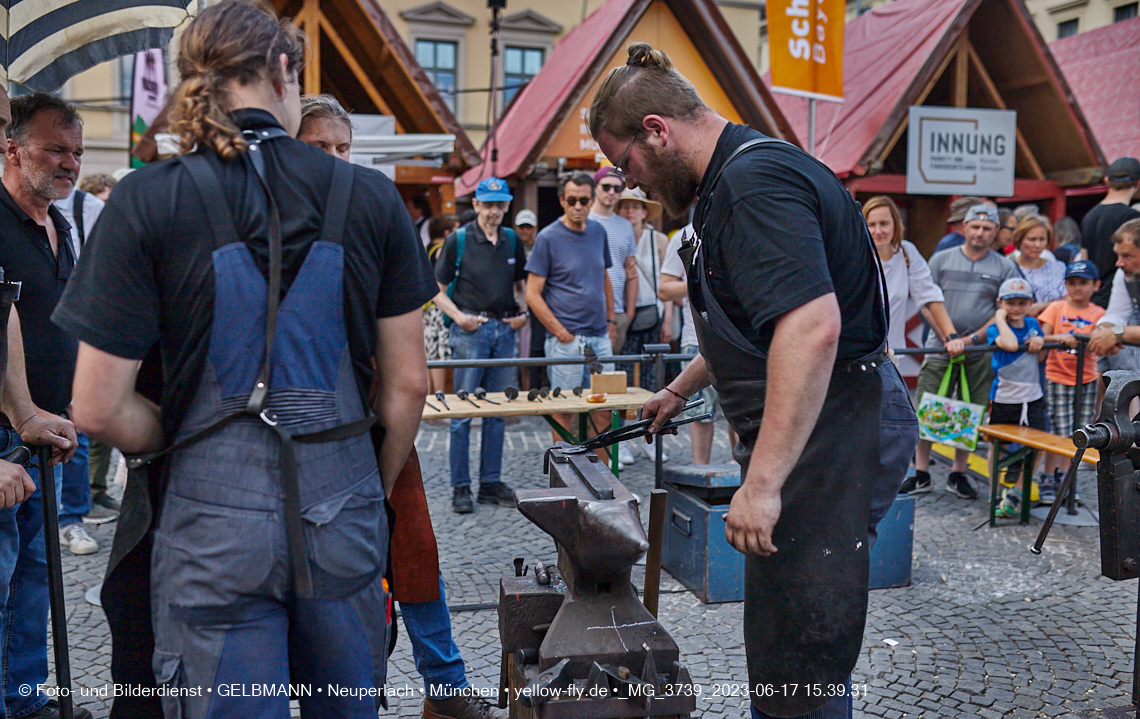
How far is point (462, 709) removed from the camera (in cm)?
306

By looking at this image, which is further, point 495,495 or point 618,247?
point 618,247

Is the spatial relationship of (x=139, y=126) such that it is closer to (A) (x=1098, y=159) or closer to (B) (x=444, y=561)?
(B) (x=444, y=561)

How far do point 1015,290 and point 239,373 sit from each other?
18.7 ft

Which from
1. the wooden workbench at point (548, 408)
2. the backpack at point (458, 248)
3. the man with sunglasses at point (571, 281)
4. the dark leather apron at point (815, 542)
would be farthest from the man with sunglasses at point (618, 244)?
the dark leather apron at point (815, 542)

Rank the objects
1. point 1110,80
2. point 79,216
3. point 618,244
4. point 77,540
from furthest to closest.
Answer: point 1110,80, point 618,244, point 79,216, point 77,540

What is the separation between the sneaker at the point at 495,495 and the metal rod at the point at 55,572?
3482 mm

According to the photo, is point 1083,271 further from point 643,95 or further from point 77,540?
point 77,540

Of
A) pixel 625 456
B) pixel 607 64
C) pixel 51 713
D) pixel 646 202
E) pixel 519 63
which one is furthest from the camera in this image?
pixel 519 63

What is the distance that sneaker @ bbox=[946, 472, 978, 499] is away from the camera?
248 inches

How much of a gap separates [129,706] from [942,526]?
4.98 meters

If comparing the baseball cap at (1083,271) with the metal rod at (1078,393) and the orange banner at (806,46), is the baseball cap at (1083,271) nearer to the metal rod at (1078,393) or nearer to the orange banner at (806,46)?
the metal rod at (1078,393)

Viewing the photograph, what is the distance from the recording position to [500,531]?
553cm

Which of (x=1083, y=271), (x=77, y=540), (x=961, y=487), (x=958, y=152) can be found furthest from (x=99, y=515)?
(x=958, y=152)

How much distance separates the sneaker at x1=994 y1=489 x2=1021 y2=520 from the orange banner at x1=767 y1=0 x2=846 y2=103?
4.53 m
